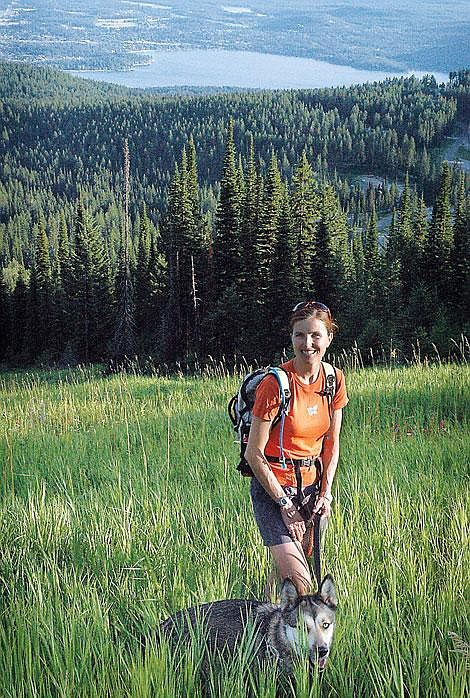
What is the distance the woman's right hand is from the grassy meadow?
37 cm

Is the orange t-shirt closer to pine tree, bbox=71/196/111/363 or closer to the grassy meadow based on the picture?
the grassy meadow

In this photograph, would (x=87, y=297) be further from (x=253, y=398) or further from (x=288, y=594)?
(x=288, y=594)

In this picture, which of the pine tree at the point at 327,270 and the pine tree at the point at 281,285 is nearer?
the pine tree at the point at 281,285

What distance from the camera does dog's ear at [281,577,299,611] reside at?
2719 mm

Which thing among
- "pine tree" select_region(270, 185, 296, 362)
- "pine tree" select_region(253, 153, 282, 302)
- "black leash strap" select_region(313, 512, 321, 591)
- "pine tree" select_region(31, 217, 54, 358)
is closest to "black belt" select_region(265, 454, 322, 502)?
"black leash strap" select_region(313, 512, 321, 591)

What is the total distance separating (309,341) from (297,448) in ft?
1.92

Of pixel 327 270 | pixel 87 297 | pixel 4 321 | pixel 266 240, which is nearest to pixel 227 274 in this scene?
pixel 266 240

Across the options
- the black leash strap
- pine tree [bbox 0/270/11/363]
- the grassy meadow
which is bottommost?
pine tree [bbox 0/270/11/363]

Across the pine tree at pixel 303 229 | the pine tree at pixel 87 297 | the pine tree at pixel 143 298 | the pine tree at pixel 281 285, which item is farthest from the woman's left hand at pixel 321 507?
the pine tree at pixel 87 297

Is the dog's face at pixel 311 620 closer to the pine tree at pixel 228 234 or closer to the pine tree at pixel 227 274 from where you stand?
the pine tree at pixel 227 274

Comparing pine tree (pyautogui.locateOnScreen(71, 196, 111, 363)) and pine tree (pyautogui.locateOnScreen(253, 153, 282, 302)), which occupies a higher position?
pine tree (pyautogui.locateOnScreen(253, 153, 282, 302))

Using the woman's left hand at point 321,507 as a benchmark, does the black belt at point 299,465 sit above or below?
above

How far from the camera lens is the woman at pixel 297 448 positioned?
11.5 feet

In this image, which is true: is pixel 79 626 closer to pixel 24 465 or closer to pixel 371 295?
pixel 24 465
